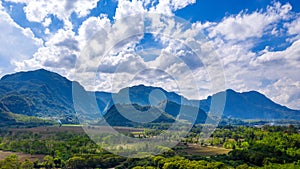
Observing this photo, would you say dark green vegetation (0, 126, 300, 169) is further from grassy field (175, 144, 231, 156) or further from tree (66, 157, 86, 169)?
grassy field (175, 144, 231, 156)

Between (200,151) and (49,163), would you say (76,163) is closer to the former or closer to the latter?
(49,163)

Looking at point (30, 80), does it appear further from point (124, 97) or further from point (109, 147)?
point (124, 97)

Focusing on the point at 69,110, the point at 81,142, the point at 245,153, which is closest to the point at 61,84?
Result: the point at 69,110

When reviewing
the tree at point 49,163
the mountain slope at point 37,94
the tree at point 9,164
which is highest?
the mountain slope at point 37,94

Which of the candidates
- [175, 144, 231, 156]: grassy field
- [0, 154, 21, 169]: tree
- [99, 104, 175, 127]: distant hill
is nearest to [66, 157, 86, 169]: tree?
[0, 154, 21, 169]: tree

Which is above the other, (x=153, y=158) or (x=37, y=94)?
(x=37, y=94)

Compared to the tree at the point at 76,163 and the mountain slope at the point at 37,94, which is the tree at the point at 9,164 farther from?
the mountain slope at the point at 37,94

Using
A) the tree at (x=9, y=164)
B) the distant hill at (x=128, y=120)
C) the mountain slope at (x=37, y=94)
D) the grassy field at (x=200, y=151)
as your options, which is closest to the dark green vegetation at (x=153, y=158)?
the tree at (x=9, y=164)

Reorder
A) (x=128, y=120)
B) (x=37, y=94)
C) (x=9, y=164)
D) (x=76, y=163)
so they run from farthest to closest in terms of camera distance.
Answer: (x=37, y=94) → (x=128, y=120) → (x=76, y=163) → (x=9, y=164)

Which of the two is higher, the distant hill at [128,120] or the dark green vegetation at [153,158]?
the distant hill at [128,120]

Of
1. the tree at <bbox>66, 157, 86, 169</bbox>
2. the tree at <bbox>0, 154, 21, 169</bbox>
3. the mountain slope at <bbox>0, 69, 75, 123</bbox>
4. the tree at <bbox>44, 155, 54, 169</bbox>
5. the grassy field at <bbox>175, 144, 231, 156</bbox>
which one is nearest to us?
the tree at <bbox>0, 154, 21, 169</bbox>

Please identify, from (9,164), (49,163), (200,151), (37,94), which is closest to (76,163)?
(49,163)
